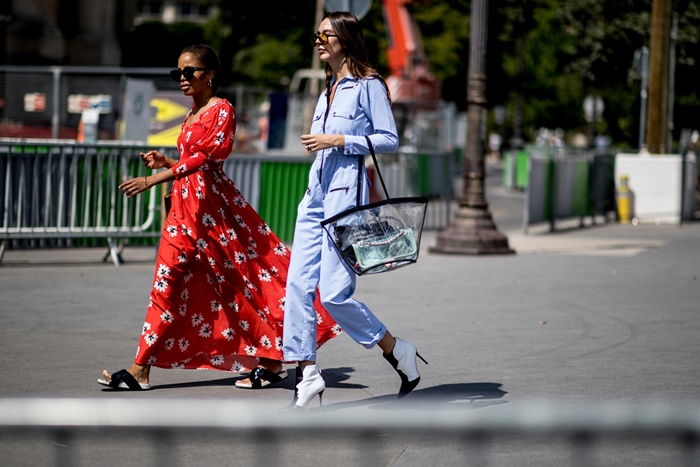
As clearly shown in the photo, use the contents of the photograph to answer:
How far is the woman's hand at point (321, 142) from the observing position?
551 centimetres

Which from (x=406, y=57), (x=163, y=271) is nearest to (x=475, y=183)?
(x=163, y=271)

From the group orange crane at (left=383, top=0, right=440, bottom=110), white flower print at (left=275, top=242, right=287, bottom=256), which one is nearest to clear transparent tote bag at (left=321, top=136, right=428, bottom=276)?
white flower print at (left=275, top=242, right=287, bottom=256)

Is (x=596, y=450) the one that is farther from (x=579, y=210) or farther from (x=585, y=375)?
(x=579, y=210)

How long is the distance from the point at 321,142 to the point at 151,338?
1363 millimetres

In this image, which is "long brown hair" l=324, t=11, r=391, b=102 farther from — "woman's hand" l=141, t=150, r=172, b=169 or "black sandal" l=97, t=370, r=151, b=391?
"black sandal" l=97, t=370, r=151, b=391

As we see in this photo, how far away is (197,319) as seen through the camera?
623 cm

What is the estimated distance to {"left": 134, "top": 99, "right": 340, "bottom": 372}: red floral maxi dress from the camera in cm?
615

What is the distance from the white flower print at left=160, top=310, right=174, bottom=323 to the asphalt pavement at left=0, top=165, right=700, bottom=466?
0.37 metres

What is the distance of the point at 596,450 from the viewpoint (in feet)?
14.2

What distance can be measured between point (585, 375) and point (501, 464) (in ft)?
7.55

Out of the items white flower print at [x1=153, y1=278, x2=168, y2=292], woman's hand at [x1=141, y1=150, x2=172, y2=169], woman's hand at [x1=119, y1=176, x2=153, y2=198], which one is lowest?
white flower print at [x1=153, y1=278, x2=168, y2=292]

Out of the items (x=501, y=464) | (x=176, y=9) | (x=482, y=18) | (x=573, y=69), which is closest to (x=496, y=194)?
(x=573, y=69)

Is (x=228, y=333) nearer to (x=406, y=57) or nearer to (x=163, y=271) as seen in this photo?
(x=163, y=271)

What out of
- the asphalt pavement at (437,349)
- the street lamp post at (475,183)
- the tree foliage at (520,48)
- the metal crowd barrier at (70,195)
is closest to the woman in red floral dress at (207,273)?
the asphalt pavement at (437,349)
